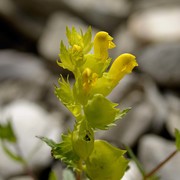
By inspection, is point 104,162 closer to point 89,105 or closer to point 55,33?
point 89,105

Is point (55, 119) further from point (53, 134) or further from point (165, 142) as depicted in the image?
point (165, 142)

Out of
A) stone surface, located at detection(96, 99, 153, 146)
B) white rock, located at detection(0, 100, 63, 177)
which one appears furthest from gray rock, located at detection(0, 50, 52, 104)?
stone surface, located at detection(96, 99, 153, 146)

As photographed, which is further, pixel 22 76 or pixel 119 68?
pixel 22 76

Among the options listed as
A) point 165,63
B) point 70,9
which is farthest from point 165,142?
point 70,9

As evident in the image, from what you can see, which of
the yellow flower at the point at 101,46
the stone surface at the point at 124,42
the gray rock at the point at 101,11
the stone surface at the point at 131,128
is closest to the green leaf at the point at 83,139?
the yellow flower at the point at 101,46

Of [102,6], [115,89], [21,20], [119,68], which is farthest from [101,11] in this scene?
[119,68]
